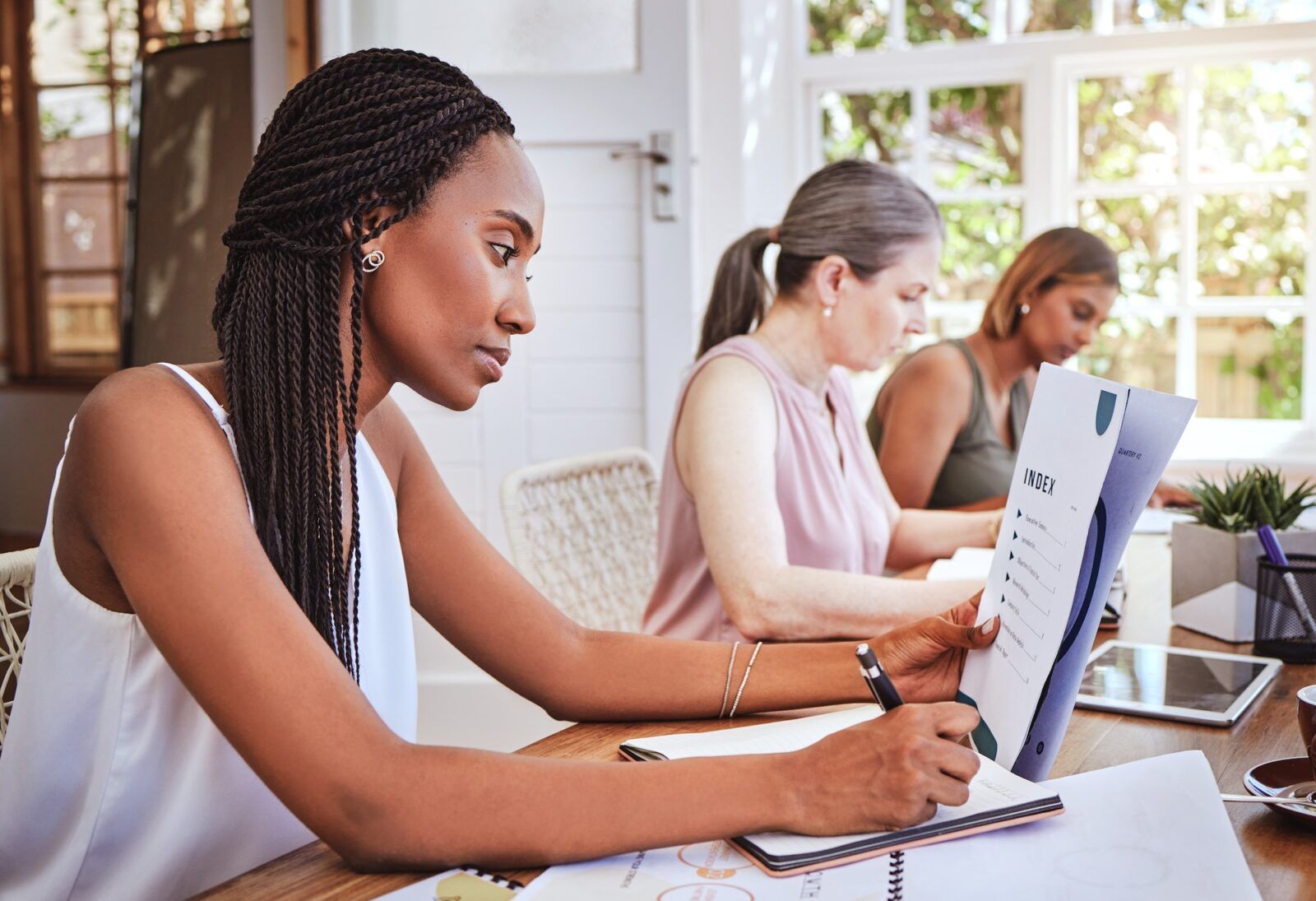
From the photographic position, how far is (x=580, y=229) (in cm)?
312

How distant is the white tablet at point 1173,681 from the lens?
1127 mm

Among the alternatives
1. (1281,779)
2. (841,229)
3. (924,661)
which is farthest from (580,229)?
(1281,779)

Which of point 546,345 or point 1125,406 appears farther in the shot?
point 546,345

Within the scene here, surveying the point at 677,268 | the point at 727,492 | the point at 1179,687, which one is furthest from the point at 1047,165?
the point at 1179,687

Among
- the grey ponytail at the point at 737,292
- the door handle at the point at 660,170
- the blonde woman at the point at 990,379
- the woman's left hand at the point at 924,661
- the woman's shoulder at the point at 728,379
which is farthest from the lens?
the door handle at the point at 660,170

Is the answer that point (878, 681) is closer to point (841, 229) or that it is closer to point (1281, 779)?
point (1281, 779)

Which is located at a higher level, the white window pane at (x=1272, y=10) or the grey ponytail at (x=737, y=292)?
the white window pane at (x=1272, y=10)

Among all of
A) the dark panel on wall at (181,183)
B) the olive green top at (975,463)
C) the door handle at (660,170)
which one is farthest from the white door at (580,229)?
the olive green top at (975,463)

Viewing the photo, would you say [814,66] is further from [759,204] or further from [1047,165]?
[1047,165]

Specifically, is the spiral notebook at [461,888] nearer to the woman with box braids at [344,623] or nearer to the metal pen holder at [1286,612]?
the woman with box braids at [344,623]

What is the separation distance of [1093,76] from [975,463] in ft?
5.83

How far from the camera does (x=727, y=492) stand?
158 centimetres

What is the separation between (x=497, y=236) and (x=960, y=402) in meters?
1.88

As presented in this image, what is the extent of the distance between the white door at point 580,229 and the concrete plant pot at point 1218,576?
5.61 feet
